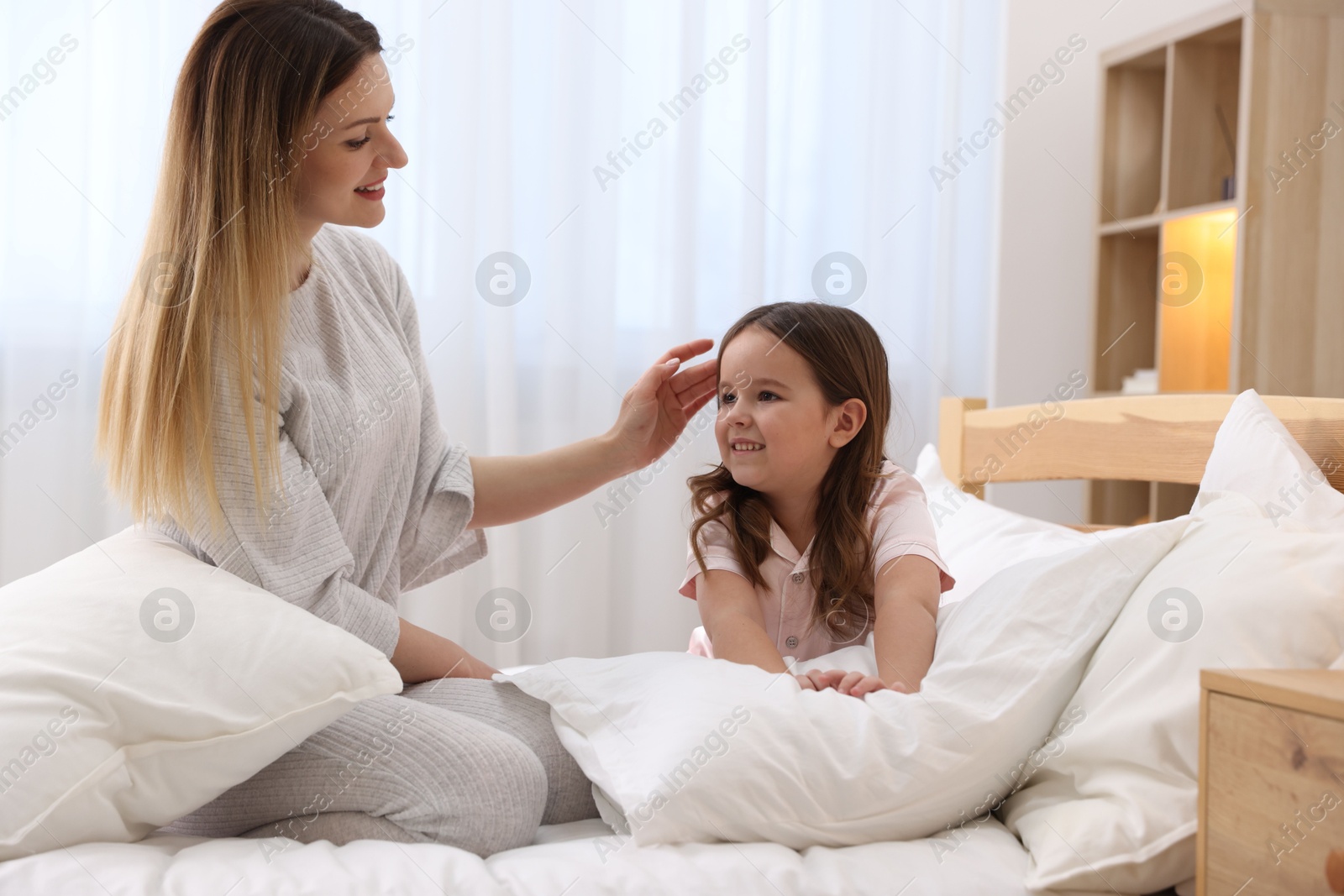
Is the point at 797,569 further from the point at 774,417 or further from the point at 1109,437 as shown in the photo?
the point at 1109,437

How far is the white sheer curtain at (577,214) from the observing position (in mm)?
2053

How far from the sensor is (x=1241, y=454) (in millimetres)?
1043

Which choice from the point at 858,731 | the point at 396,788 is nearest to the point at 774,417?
the point at 858,731

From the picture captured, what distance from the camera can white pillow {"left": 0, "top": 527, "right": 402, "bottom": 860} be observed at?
762mm

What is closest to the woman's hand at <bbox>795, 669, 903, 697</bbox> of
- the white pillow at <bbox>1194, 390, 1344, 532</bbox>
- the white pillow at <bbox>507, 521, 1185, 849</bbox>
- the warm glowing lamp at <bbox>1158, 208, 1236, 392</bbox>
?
the white pillow at <bbox>507, 521, 1185, 849</bbox>

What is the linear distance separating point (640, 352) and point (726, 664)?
1563 millimetres

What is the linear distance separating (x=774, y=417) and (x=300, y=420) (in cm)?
51

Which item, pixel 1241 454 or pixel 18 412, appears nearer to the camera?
pixel 1241 454

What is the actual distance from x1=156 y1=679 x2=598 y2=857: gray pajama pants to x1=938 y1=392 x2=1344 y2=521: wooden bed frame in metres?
0.87

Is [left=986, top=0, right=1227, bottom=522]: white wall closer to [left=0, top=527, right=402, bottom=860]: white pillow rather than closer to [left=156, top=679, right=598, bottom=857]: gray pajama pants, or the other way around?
[left=156, top=679, right=598, bottom=857]: gray pajama pants

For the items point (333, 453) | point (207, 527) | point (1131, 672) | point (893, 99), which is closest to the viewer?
point (1131, 672)

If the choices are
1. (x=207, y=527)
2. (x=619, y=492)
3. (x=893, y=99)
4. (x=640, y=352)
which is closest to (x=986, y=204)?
(x=893, y=99)

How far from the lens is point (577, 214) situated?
2.33m

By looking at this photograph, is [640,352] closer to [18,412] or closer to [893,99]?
[893,99]
